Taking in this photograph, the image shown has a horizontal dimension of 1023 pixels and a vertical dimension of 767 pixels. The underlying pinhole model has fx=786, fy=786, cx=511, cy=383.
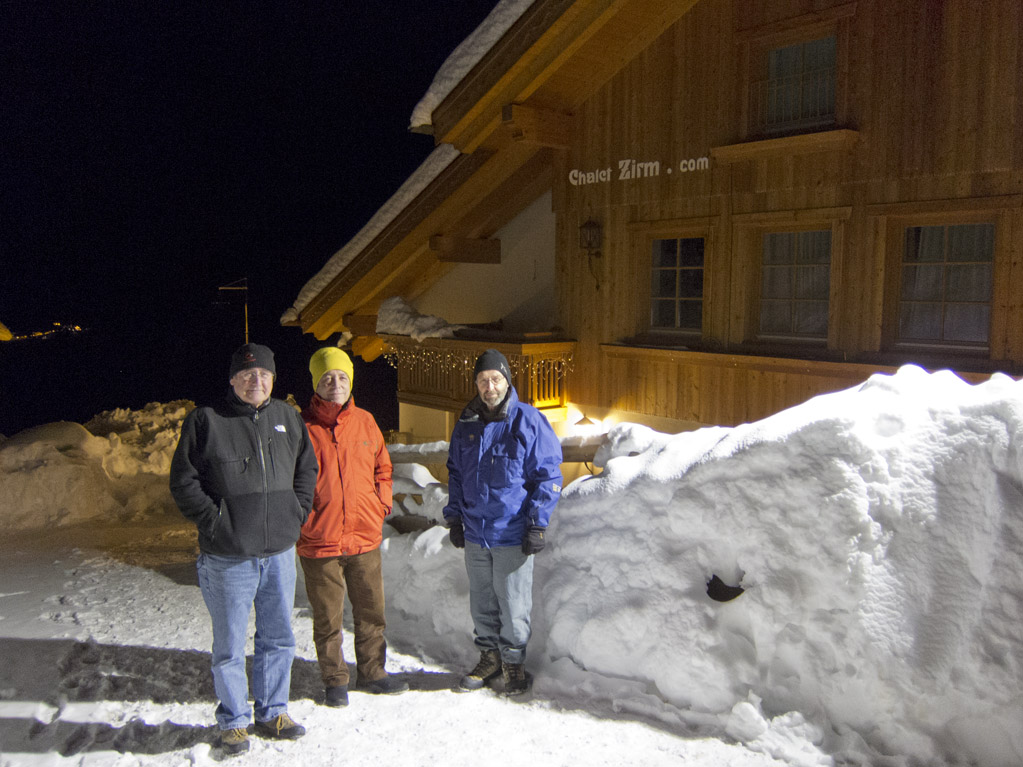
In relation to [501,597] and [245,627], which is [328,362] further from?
[501,597]

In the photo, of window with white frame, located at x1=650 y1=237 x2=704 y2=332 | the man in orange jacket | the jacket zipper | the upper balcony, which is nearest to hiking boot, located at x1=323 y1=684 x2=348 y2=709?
the man in orange jacket

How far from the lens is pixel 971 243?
295 inches

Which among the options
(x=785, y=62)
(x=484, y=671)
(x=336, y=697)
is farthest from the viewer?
(x=785, y=62)

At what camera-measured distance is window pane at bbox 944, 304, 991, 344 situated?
7.61 m

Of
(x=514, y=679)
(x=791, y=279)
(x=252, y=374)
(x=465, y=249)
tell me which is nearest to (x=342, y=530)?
(x=252, y=374)

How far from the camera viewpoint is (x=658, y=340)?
9820 millimetres

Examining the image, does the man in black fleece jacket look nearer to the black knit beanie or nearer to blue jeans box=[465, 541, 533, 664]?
the black knit beanie

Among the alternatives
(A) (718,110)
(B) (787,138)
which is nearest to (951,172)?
(B) (787,138)

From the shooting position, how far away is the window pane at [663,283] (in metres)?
9.98

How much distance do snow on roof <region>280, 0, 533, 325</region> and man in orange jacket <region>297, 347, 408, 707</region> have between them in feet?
21.5

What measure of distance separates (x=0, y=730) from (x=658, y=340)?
7795 millimetres

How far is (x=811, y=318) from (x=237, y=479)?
7.66m

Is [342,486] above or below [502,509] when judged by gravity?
above

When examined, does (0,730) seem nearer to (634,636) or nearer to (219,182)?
(634,636)
